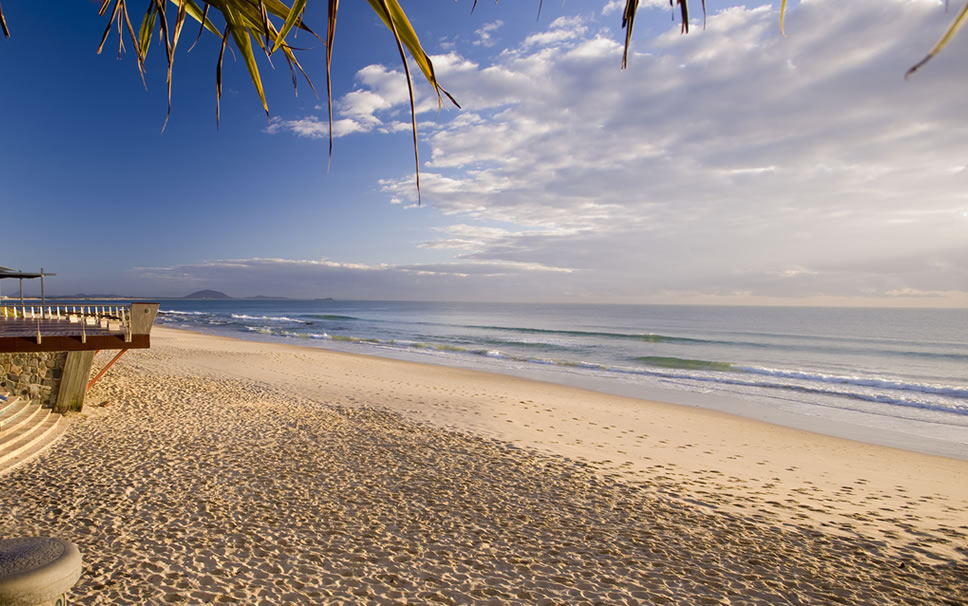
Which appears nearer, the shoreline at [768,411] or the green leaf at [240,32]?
the green leaf at [240,32]

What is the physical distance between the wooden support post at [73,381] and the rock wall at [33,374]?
9 cm

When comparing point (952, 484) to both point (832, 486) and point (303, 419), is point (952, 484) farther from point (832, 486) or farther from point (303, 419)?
point (303, 419)

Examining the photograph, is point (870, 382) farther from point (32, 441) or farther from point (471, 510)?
point (32, 441)

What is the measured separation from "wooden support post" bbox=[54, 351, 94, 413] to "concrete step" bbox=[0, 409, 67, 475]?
287 millimetres

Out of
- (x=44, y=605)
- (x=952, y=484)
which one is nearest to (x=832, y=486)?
(x=952, y=484)

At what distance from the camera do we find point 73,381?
10.1 metres

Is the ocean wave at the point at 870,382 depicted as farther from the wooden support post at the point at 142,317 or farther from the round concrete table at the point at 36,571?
the round concrete table at the point at 36,571

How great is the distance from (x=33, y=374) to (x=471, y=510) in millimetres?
9321

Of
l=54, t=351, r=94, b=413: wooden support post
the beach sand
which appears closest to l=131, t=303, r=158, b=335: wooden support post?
l=54, t=351, r=94, b=413: wooden support post

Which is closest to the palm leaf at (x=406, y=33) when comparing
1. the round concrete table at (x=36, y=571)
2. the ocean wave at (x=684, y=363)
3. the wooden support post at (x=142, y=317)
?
the round concrete table at (x=36, y=571)

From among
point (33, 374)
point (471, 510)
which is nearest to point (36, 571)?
point (471, 510)

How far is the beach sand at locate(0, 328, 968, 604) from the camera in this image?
198 inches

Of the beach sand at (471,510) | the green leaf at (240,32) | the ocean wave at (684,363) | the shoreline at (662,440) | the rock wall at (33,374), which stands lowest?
the ocean wave at (684,363)

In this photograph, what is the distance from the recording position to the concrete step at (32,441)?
7.40 meters
